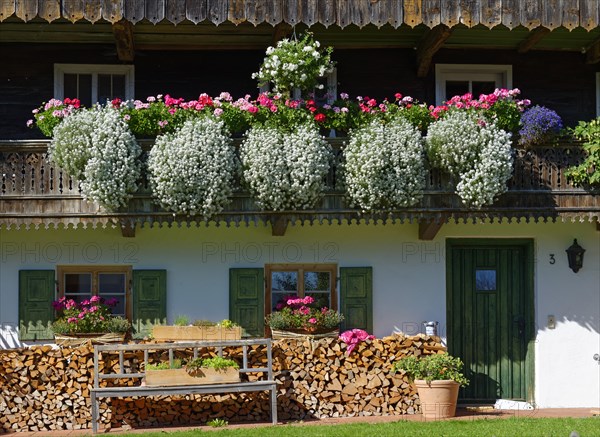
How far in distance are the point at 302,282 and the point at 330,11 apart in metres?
4.01

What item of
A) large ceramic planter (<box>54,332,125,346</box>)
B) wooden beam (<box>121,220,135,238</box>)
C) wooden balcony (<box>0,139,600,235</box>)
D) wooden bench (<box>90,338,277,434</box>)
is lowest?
wooden bench (<box>90,338,277,434</box>)

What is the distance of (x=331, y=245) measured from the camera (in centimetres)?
1720

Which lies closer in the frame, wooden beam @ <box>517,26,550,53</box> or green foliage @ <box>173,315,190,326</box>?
green foliage @ <box>173,315,190,326</box>

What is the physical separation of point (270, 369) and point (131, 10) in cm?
528

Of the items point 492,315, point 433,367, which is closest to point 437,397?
point 433,367

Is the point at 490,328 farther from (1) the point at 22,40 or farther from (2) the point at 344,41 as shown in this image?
(1) the point at 22,40

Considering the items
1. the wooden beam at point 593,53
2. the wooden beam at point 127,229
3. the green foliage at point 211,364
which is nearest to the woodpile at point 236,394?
the green foliage at point 211,364

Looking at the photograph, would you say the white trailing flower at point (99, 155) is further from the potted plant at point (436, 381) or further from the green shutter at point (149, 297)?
the potted plant at point (436, 381)

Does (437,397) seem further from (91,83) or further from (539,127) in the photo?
(91,83)

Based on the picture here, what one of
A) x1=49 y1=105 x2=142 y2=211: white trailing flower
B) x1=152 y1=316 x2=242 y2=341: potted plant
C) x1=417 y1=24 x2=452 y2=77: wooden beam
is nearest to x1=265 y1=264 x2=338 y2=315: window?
x1=152 y1=316 x2=242 y2=341: potted plant

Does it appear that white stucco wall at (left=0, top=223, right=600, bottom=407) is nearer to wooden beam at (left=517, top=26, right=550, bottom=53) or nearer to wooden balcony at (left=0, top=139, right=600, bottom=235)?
wooden balcony at (left=0, top=139, right=600, bottom=235)

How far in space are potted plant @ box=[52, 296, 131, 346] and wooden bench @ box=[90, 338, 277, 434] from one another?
525 mm

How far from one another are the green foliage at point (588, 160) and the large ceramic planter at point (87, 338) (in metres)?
6.79

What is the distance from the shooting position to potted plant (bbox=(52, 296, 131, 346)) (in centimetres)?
1617
